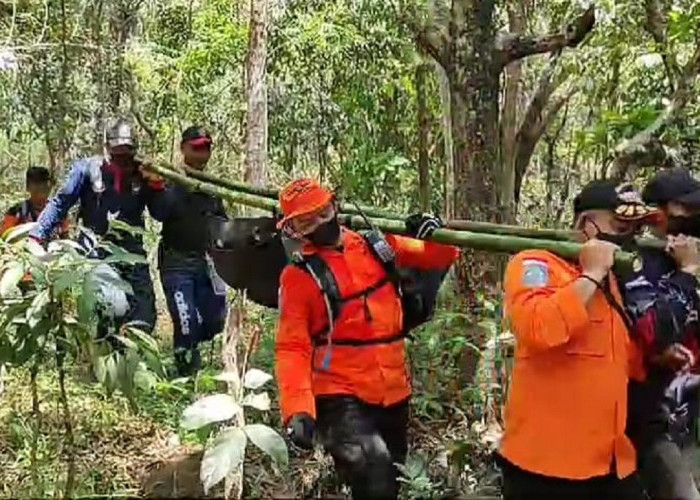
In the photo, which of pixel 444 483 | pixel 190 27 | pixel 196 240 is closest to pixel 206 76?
pixel 190 27

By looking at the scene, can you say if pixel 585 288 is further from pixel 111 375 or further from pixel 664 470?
pixel 111 375

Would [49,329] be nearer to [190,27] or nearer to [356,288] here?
[356,288]

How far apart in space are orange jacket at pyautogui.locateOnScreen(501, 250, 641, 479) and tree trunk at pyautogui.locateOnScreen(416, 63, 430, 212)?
6450 millimetres

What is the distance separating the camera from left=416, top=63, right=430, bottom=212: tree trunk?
10.1 meters

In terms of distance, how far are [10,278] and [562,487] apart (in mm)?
2088

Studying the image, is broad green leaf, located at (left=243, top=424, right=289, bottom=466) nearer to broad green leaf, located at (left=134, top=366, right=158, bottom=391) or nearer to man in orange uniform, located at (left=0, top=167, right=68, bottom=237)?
broad green leaf, located at (left=134, top=366, right=158, bottom=391)

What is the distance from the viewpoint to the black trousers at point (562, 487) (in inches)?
138

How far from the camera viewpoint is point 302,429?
3852 mm

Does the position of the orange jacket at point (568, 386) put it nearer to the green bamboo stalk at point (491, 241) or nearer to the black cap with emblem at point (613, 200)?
the green bamboo stalk at point (491, 241)

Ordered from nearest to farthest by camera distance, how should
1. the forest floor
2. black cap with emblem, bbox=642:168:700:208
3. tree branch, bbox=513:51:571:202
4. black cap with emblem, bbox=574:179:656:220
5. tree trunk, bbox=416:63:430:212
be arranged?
1. black cap with emblem, bbox=574:179:656:220
2. black cap with emblem, bbox=642:168:700:208
3. the forest floor
4. tree branch, bbox=513:51:571:202
5. tree trunk, bbox=416:63:430:212

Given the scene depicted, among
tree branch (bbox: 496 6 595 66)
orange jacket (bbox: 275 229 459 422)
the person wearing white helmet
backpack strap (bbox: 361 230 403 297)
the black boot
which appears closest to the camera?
orange jacket (bbox: 275 229 459 422)

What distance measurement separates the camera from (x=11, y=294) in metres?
4.12

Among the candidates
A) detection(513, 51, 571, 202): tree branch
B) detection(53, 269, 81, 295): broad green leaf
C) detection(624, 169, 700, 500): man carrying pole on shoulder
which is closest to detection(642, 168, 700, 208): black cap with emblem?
detection(624, 169, 700, 500): man carrying pole on shoulder

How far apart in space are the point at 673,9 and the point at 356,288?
4.87m
